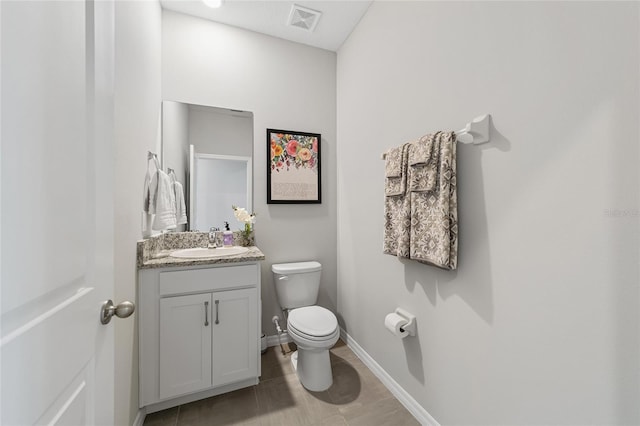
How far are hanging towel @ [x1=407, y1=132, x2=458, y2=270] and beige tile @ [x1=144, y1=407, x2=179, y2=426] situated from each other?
5.40ft

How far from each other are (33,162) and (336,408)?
1.77 metres

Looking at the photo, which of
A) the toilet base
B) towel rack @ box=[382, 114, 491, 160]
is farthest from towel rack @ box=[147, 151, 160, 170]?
towel rack @ box=[382, 114, 491, 160]

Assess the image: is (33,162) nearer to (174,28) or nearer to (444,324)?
(444,324)

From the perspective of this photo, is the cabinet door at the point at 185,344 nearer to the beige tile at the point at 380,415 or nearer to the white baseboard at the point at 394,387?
the beige tile at the point at 380,415

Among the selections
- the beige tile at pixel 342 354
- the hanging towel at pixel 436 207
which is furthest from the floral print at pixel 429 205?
the beige tile at pixel 342 354

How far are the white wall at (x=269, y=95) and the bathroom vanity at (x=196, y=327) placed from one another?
0.54m

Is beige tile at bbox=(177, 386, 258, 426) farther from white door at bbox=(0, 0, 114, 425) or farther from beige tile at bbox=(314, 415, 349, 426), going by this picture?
white door at bbox=(0, 0, 114, 425)

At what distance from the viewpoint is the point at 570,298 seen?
0.82 meters

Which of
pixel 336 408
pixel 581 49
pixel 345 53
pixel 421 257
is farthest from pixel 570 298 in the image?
pixel 345 53

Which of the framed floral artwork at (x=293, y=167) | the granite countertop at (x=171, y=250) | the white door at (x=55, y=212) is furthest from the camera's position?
the framed floral artwork at (x=293, y=167)

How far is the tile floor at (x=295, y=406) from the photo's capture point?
56.5 inches

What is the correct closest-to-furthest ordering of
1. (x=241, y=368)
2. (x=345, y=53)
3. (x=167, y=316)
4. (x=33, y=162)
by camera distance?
(x=33, y=162)
(x=167, y=316)
(x=241, y=368)
(x=345, y=53)

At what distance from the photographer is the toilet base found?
5.47 ft

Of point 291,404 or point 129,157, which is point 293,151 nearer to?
point 129,157
